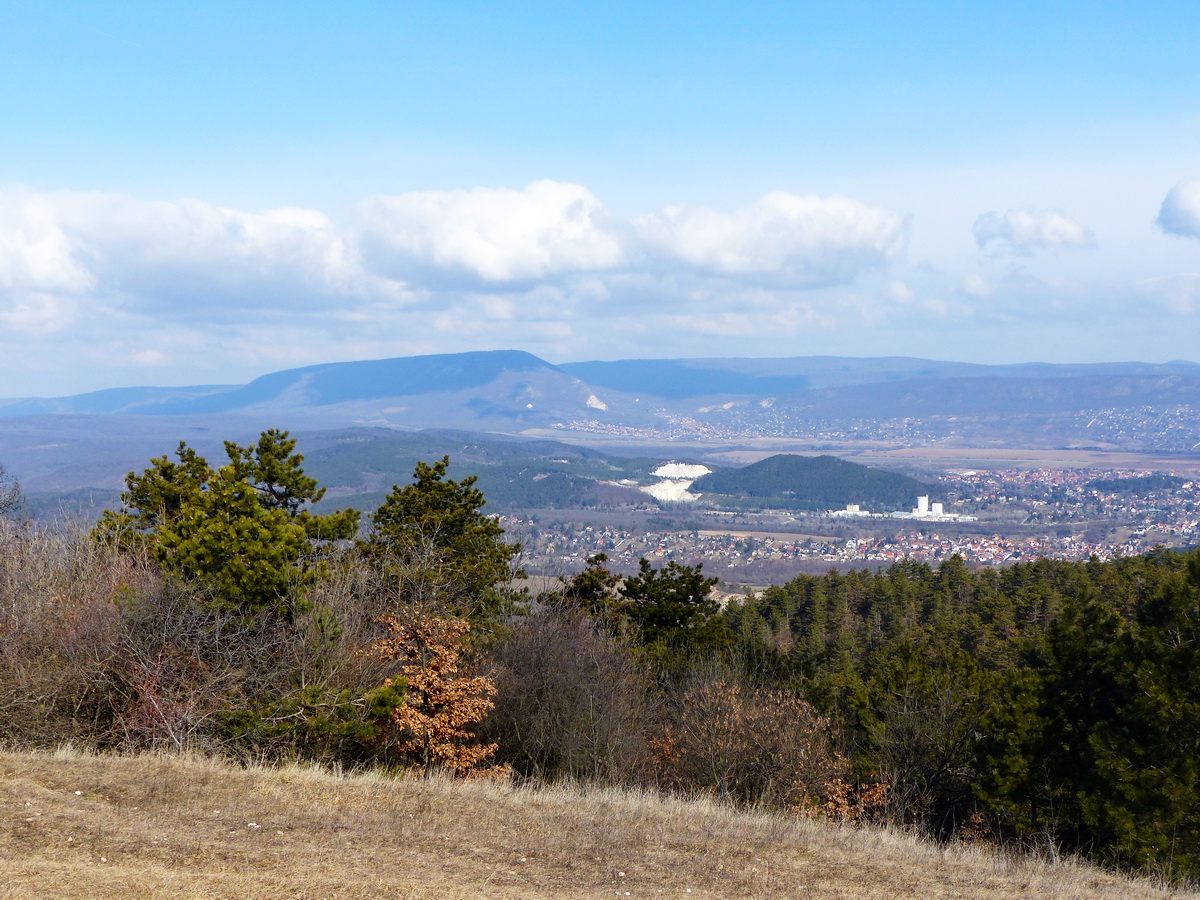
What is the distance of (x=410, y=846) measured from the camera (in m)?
8.74

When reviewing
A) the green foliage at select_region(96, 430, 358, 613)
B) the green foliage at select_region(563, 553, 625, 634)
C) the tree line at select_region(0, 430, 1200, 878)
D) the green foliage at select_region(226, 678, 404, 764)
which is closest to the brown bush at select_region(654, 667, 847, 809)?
the tree line at select_region(0, 430, 1200, 878)

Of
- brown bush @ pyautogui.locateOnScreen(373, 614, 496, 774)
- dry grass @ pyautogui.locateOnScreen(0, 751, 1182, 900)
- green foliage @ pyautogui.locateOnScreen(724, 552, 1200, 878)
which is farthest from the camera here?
brown bush @ pyautogui.locateOnScreen(373, 614, 496, 774)

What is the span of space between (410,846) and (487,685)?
7.57 meters

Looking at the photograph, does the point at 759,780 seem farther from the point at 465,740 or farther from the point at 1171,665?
the point at 1171,665

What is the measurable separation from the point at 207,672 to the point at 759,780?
993 cm

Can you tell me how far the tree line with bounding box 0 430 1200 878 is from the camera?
1316 cm

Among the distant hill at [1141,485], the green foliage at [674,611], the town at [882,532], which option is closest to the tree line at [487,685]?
the green foliage at [674,611]

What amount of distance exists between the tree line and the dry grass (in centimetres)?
231

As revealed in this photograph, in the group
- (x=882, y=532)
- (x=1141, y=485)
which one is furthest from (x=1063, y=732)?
(x=1141, y=485)

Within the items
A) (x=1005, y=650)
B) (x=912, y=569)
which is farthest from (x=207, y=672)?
(x=912, y=569)

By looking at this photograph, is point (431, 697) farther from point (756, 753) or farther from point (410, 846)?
point (410, 846)

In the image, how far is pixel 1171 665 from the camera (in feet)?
45.7

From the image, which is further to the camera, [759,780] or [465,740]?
[465,740]

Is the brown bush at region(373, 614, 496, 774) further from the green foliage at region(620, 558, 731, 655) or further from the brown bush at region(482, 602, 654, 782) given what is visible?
the green foliage at region(620, 558, 731, 655)
